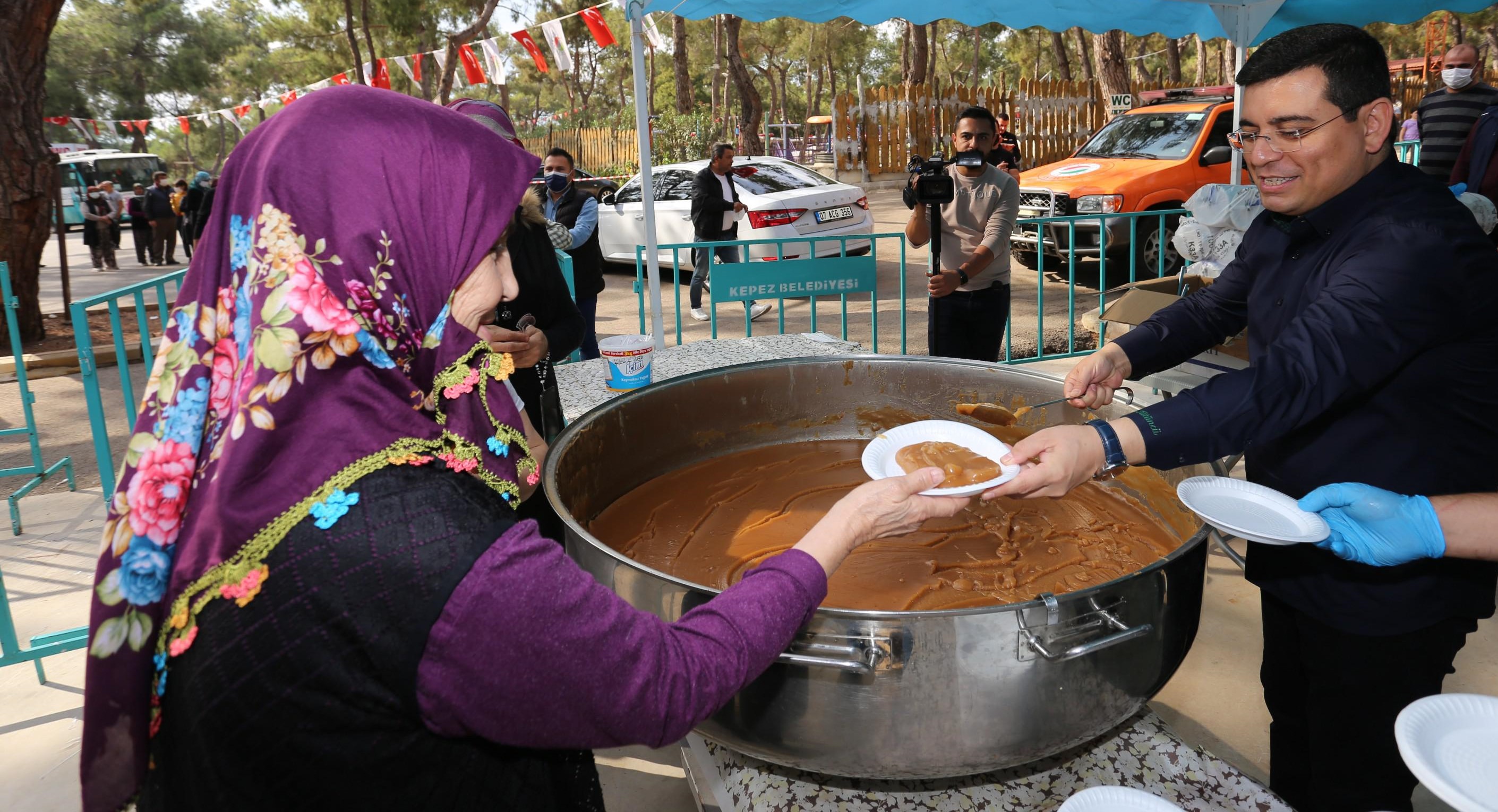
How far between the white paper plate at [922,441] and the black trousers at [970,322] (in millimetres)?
2872

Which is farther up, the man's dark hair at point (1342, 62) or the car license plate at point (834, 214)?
the man's dark hair at point (1342, 62)

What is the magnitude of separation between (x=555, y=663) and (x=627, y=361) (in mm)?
2034

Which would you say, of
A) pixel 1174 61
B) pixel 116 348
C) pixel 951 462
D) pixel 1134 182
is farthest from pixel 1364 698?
pixel 1174 61

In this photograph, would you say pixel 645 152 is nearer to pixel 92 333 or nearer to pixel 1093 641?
pixel 1093 641

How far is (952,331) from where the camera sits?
4.93m

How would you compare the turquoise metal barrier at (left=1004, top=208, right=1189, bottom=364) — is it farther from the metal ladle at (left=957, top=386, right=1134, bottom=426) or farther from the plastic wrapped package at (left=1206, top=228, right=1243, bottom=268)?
the metal ladle at (left=957, top=386, right=1134, bottom=426)

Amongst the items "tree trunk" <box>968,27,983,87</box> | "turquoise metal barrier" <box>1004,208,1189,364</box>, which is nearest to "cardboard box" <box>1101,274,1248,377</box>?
"turquoise metal barrier" <box>1004,208,1189,364</box>

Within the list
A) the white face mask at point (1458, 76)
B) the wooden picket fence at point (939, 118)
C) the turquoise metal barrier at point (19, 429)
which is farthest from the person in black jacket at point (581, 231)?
the wooden picket fence at point (939, 118)

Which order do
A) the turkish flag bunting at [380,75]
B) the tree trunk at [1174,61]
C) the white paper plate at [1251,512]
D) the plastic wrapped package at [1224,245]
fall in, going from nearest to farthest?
the white paper plate at [1251,512] → the plastic wrapped package at [1224,245] → the turkish flag bunting at [380,75] → the tree trunk at [1174,61]

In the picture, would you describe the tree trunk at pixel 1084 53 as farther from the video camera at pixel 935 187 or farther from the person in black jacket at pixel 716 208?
the video camera at pixel 935 187

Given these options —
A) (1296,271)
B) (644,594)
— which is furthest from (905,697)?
(1296,271)

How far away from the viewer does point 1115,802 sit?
1.06m

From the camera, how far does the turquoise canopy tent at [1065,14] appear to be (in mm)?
4660

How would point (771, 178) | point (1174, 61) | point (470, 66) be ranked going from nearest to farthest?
point (771, 178) < point (470, 66) < point (1174, 61)
